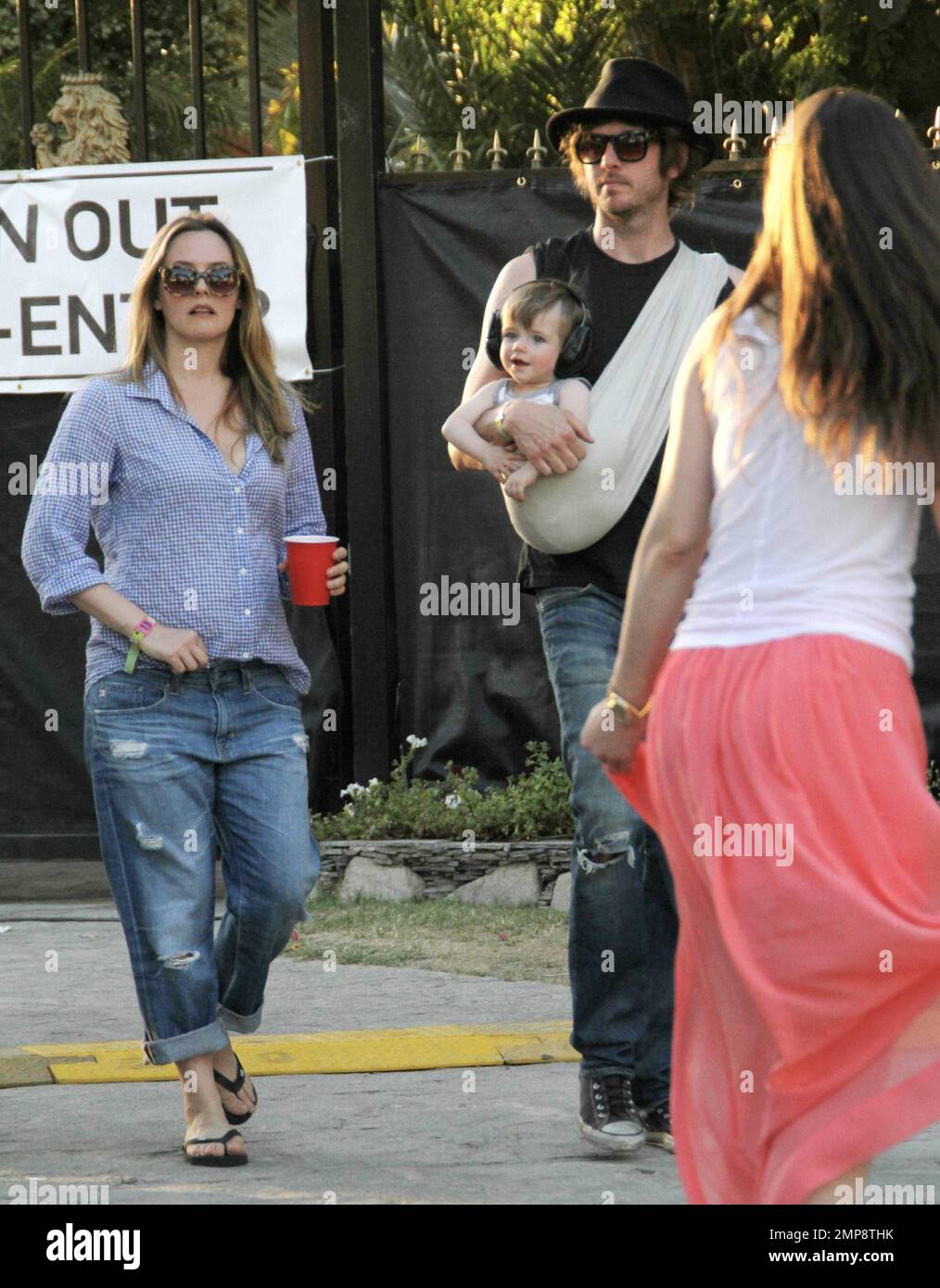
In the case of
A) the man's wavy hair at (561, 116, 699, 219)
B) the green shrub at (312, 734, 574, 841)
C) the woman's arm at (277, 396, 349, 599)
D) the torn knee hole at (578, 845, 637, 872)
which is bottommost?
the green shrub at (312, 734, 574, 841)

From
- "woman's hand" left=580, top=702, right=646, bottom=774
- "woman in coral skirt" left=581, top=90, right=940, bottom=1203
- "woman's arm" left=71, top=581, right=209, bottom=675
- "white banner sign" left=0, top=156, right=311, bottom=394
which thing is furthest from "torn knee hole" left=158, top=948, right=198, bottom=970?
"white banner sign" left=0, top=156, right=311, bottom=394

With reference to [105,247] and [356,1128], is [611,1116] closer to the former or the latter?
[356,1128]

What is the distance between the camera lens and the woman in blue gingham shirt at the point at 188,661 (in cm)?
408

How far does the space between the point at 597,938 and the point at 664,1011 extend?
0.78 feet

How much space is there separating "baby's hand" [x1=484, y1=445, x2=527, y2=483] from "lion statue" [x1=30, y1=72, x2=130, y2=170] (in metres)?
4.18

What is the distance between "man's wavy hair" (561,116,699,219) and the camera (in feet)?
14.1

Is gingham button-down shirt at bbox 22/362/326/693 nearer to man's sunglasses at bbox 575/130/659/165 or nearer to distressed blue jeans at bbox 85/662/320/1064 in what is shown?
distressed blue jeans at bbox 85/662/320/1064

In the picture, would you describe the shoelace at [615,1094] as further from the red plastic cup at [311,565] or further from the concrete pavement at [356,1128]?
the red plastic cup at [311,565]

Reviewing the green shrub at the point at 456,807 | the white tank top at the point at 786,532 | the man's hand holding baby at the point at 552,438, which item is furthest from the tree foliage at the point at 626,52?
the white tank top at the point at 786,532

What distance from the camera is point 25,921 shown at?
23.1ft

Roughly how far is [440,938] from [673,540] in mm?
3851

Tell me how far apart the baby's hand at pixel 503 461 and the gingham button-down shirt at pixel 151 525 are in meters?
0.51

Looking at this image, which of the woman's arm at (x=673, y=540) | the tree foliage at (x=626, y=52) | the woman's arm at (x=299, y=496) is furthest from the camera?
the tree foliage at (x=626, y=52)

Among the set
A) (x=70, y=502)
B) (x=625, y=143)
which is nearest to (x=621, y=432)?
(x=625, y=143)
